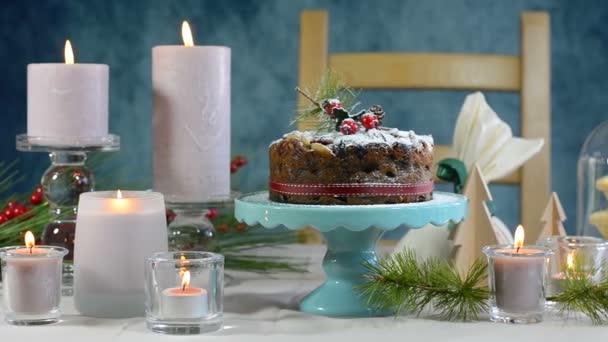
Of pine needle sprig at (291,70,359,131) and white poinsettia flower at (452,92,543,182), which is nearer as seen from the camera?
pine needle sprig at (291,70,359,131)

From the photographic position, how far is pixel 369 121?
1.14 metres

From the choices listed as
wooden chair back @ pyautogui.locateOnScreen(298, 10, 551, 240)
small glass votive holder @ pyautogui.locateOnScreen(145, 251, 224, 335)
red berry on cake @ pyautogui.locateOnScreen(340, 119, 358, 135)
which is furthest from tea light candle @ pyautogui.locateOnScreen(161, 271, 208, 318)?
wooden chair back @ pyautogui.locateOnScreen(298, 10, 551, 240)

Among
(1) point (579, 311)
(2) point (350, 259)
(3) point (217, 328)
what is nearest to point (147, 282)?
(3) point (217, 328)

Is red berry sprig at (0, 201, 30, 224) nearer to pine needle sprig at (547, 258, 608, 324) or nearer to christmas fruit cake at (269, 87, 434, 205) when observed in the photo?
christmas fruit cake at (269, 87, 434, 205)

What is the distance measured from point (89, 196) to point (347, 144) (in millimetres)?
272

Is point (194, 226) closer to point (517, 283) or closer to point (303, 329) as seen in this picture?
point (303, 329)

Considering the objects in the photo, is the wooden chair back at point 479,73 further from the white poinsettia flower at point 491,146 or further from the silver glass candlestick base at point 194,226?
the silver glass candlestick base at point 194,226

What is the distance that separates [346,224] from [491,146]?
0.39 m

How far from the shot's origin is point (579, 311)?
1.10m

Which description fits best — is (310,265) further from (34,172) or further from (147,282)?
(34,172)

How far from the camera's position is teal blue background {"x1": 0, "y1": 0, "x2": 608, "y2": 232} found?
2.80 meters

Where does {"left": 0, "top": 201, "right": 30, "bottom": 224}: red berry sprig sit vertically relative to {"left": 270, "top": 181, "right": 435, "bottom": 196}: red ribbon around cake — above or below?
below

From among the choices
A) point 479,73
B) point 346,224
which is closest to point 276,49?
point 479,73

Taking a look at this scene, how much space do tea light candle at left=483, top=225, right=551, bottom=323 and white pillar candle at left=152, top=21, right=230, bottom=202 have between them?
1.27 feet
